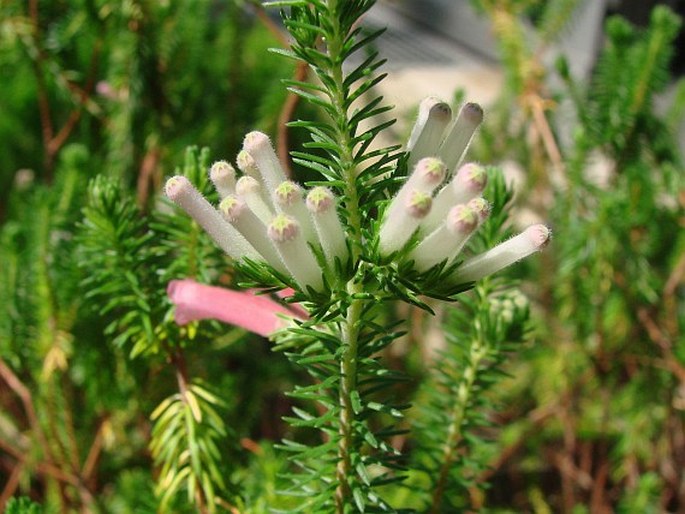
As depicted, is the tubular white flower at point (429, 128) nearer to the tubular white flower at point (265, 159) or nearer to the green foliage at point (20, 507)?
the tubular white flower at point (265, 159)

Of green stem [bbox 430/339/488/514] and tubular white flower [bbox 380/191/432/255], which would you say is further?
green stem [bbox 430/339/488/514]

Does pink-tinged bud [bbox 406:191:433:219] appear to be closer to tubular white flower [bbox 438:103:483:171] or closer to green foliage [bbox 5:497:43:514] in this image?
tubular white flower [bbox 438:103:483:171]

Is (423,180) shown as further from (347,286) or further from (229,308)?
(229,308)

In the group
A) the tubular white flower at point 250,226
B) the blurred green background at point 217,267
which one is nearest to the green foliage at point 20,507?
the blurred green background at point 217,267

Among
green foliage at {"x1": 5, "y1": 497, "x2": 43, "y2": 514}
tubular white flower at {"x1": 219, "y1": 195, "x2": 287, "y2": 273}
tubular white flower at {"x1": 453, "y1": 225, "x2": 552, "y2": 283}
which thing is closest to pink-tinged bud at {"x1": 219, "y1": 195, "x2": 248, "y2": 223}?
tubular white flower at {"x1": 219, "y1": 195, "x2": 287, "y2": 273}

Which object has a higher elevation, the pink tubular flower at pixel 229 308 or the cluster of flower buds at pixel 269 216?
the cluster of flower buds at pixel 269 216

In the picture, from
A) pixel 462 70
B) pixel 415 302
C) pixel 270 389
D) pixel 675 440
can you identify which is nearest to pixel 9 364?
pixel 270 389
